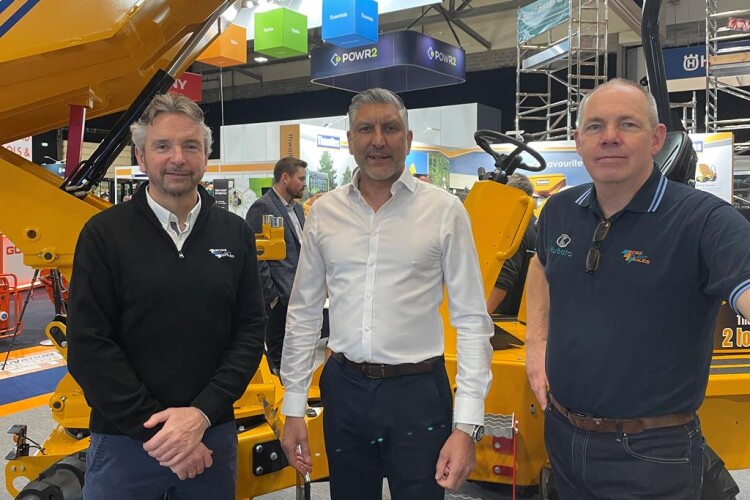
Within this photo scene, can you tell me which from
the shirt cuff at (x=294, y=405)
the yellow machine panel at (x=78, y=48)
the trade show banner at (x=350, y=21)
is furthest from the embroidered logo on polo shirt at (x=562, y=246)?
the trade show banner at (x=350, y=21)

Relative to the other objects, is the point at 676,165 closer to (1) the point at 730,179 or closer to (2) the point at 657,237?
(2) the point at 657,237

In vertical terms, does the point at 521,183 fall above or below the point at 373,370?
above

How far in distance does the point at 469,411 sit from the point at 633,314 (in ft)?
1.66

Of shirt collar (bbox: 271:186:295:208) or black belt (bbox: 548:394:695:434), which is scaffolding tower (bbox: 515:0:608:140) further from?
black belt (bbox: 548:394:695:434)

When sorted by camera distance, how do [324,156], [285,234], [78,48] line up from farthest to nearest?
[324,156] < [285,234] < [78,48]

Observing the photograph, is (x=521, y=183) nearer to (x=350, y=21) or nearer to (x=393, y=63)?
(x=350, y=21)

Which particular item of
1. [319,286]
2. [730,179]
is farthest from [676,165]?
[730,179]

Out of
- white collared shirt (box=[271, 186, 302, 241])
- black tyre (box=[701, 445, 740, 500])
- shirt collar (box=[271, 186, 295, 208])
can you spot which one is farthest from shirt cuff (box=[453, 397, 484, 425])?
shirt collar (box=[271, 186, 295, 208])

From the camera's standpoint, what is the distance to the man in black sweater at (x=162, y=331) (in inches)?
66.1

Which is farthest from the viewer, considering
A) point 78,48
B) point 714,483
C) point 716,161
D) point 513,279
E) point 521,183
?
point 716,161

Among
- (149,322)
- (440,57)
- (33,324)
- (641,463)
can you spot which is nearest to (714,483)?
(641,463)

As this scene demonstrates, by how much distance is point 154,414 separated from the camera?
1.70 m

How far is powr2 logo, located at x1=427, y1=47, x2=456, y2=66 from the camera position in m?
12.4

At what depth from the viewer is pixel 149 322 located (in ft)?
5.69
